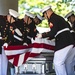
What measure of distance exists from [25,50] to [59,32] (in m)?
0.98

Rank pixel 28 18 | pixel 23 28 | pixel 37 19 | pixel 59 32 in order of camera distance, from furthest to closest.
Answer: pixel 37 19, pixel 28 18, pixel 23 28, pixel 59 32

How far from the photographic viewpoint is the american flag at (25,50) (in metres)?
6.81

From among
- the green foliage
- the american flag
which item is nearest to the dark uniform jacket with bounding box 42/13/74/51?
the american flag

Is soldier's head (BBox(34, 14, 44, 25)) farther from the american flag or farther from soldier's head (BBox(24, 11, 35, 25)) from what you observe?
the american flag

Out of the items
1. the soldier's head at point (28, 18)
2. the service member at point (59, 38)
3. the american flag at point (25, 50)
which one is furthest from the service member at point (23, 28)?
the service member at point (59, 38)

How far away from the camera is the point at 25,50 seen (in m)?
6.95

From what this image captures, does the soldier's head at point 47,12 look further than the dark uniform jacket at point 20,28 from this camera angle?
No

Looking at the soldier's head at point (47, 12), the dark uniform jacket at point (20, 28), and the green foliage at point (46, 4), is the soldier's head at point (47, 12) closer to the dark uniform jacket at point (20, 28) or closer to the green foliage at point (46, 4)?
the dark uniform jacket at point (20, 28)

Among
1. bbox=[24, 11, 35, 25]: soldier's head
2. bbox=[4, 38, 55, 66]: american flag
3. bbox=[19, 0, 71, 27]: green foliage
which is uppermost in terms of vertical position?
bbox=[19, 0, 71, 27]: green foliage

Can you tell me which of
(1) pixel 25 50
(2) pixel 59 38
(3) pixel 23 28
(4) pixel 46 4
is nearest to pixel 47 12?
(2) pixel 59 38

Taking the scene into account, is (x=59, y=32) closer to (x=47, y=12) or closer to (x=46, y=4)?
(x=47, y=12)

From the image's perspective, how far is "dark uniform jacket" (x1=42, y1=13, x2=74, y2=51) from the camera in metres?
6.33

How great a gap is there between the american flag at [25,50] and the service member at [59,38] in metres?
0.49

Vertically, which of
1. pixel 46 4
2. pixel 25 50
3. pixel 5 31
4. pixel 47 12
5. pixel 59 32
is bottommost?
pixel 25 50
